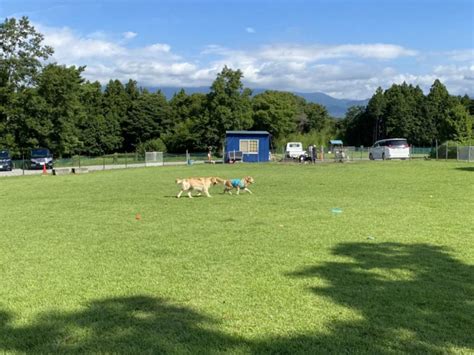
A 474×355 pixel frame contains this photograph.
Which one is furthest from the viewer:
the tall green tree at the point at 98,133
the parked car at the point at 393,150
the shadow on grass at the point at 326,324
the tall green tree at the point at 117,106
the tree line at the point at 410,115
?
the tree line at the point at 410,115

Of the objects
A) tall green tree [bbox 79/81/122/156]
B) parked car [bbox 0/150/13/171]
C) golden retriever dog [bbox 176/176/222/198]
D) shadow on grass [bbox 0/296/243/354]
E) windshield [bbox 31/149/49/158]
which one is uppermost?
tall green tree [bbox 79/81/122/156]

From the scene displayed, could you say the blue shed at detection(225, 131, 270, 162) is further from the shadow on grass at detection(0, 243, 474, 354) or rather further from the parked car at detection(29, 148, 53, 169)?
the shadow on grass at detection(0, 243, 474, 354)

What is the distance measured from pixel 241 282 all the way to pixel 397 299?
1707 millimetres

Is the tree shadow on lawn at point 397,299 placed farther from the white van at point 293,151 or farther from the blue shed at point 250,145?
the white van at point 293,151

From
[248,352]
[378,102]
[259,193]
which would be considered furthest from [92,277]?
[378,102]

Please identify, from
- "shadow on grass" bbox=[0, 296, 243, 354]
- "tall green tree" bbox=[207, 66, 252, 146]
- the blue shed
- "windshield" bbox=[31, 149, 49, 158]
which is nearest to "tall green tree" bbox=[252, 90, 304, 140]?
"tall green tree" bbox=[207, 66, 252, 146]

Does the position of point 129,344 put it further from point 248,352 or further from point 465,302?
point 465,302

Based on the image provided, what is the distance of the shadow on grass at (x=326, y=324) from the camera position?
3891 millimetres

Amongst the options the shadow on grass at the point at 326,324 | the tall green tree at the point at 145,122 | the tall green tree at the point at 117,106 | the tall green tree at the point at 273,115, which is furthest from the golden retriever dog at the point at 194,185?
the tall green tree at the point at 145,122

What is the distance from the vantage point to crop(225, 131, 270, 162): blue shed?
48312 mm

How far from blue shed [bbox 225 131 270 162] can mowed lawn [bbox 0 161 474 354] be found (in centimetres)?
3704

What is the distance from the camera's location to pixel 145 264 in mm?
6621

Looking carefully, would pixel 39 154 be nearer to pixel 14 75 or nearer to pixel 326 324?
pixel 14 75

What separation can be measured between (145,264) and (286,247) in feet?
7.08
